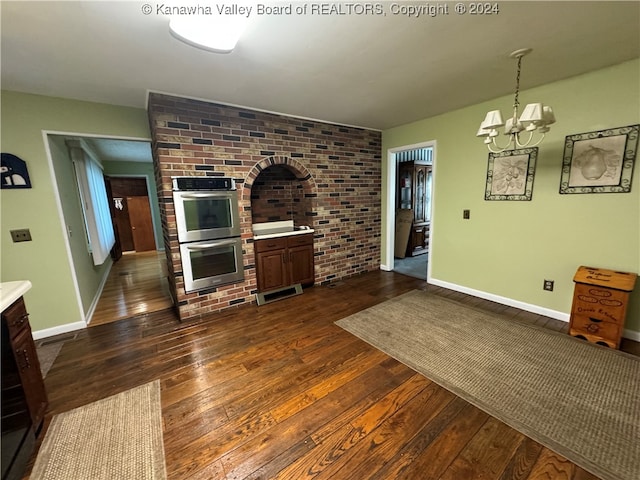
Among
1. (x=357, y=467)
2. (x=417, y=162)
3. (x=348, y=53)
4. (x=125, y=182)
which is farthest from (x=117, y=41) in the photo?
(x=125, y=182)

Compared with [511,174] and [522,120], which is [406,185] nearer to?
[511,174]

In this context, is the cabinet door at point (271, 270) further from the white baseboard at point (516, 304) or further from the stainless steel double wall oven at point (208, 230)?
the white baseboard at point (516, 304)

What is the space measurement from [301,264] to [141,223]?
19.9 feet

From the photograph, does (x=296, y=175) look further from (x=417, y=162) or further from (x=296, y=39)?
(x=417, y=162)

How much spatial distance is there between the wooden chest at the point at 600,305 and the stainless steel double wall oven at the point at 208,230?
3592mm

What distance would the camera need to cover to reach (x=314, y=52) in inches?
76.4

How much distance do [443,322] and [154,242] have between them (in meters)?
7.85

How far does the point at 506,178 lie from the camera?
119 inches

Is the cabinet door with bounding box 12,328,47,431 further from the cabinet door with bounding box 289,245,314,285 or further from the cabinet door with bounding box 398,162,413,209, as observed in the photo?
the cabinet door with bounding box 398,162,413,209

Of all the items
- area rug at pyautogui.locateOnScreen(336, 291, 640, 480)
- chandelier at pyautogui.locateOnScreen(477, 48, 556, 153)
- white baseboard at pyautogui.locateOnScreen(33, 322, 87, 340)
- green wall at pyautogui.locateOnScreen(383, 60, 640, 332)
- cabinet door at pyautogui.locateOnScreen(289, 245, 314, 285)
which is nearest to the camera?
area rug at pyautogui.locateOnScreen(336, 291, 640, 480)

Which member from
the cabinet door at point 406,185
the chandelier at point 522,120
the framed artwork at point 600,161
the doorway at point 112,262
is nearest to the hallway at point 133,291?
the doorway at point 112,262

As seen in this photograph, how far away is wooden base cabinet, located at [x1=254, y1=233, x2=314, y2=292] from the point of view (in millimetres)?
3479

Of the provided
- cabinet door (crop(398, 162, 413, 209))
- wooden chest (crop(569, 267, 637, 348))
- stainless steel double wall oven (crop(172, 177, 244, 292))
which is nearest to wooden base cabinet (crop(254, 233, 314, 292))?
stainless steel double wall oven (crop(172, 177, 244, 292))

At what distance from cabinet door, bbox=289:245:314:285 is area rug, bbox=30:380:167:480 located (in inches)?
85.5
